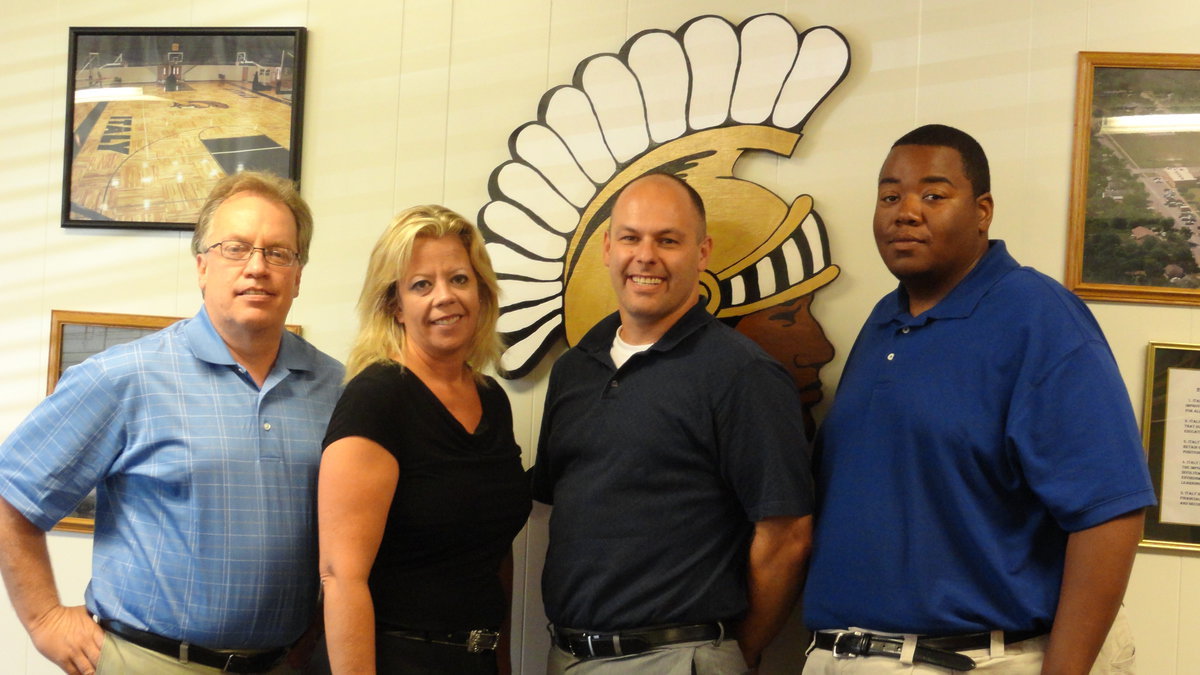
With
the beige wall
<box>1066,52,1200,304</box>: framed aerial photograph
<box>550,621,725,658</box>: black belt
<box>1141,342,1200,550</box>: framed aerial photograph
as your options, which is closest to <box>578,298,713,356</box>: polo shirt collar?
the beige wall

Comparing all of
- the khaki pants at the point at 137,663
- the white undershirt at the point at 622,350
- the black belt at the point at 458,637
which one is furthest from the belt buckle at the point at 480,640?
the white undershirt at the point at 622,350

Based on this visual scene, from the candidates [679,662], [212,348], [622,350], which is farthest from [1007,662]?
[212,348]

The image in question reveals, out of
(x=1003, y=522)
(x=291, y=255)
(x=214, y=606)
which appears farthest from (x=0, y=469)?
(x=1003, y=522)

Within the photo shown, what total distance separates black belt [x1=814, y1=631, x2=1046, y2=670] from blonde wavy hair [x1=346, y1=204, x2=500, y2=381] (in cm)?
95

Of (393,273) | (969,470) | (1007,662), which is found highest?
(393,273)

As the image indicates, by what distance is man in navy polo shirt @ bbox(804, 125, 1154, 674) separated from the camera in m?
1.52

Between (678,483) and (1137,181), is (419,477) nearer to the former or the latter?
(678,483)

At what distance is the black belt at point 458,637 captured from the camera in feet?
5.48

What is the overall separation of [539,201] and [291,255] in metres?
0.67

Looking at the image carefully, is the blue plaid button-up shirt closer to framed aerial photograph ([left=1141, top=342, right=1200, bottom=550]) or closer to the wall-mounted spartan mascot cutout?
the wall-mounted spartan mascot cutout

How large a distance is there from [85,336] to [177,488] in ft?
3.14

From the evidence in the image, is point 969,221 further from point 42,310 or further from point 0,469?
point 42,310

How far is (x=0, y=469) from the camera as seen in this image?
5.57 ft

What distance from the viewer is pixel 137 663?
5.42 feet
